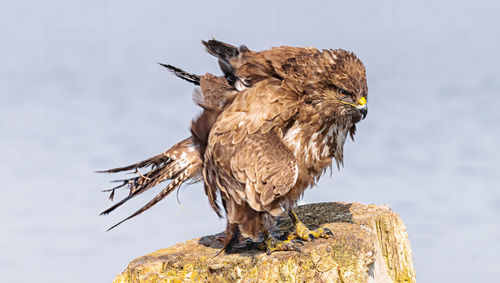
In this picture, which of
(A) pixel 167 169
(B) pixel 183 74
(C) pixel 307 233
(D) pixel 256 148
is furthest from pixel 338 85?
(A) pixel 167 169

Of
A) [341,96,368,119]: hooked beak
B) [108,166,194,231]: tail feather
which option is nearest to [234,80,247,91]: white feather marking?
[341,96,368,119]: hooked beak

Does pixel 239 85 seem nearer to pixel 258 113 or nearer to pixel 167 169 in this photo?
pixel 258 113

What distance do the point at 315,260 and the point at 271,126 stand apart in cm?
155

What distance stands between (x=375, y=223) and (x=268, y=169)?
227 centimetres

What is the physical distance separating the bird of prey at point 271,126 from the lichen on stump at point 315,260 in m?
0.27

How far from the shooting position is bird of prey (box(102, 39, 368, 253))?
5730 millimetres

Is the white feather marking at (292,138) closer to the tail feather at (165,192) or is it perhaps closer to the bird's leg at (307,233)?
the bird's leg at (307,233)

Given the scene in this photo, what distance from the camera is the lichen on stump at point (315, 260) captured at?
576 cm

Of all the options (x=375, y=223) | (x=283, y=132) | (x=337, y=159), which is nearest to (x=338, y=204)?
(x=375, y=223)

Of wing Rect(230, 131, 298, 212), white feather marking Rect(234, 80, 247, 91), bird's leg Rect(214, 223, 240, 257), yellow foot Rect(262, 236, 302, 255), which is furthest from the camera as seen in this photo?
bird's leg Rect(214, 223, 240, 257)

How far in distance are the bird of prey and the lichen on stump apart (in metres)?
0.27

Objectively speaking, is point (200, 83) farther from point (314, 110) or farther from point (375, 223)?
point (375, 223)

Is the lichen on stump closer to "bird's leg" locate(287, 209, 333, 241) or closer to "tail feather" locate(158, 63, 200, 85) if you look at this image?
"bird's leg" locate(287, 209, 333, 241)

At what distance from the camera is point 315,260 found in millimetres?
5824
